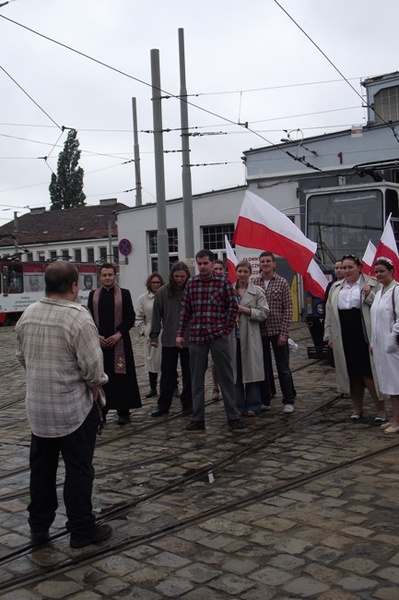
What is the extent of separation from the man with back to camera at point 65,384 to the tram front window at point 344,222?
9.01m

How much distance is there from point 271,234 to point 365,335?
218 cm

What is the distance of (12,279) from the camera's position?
37281 mm

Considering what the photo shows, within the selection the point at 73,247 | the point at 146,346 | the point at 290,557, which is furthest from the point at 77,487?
the point at 73,247

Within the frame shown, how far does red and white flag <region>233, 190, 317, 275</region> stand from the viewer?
959 cm

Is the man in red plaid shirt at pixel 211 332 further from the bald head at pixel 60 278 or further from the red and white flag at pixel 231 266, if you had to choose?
the bald head at pixel 60 278

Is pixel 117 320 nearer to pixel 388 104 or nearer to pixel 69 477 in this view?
pixel 69 477

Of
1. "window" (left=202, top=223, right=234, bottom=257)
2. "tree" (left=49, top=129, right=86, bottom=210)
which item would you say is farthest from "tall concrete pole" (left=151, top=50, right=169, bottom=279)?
"tree" (left=49, top=129, right=86, bottom=210)

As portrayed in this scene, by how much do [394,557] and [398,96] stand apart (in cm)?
3365

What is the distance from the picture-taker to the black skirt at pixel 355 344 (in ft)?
26.8

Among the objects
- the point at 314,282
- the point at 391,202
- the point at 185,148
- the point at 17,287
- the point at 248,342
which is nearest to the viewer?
the point at 248,342

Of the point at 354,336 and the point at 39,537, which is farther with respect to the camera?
the point at 354,336

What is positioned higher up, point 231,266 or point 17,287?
point 231,266

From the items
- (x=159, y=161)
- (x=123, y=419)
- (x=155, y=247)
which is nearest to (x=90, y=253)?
(x=155, y=247)

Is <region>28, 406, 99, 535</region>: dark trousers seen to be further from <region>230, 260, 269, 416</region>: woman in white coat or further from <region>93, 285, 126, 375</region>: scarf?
<region>230, 260, 269, 416</region>: woman in white coat
